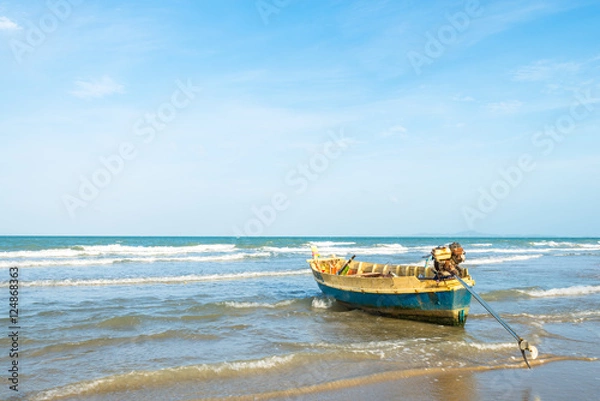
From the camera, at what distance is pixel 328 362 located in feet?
26.6

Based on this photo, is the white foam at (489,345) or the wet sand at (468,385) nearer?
the wet sand at (468,385)

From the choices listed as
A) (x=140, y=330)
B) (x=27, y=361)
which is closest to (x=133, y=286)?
(x=140, y=330)

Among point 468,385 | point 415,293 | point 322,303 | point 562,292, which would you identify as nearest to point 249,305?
point 322,303

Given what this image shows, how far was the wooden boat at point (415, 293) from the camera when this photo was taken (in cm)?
1054

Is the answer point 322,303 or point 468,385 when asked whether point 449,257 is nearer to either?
point 468,385

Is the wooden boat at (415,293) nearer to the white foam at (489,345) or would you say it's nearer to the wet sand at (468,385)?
the white foam at (489,345)

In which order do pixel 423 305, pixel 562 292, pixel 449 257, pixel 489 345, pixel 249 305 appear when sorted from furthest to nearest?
pixel 562 292 → pixel 249 305 → pixel 423 305 → pixel 449 257 → pixel 489 345

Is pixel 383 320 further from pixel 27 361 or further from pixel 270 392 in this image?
pixel 27 361

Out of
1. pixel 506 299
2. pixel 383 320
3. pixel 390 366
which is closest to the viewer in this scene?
pixel 390 366

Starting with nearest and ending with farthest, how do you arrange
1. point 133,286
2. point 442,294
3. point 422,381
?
point 422,381, point 442,294, point 133,286

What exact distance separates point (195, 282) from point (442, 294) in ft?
40.5

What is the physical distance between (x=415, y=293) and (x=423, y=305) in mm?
347

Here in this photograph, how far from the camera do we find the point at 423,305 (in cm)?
1112

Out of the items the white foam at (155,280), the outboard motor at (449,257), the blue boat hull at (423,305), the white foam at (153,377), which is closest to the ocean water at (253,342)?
the white foam at (153,377)
